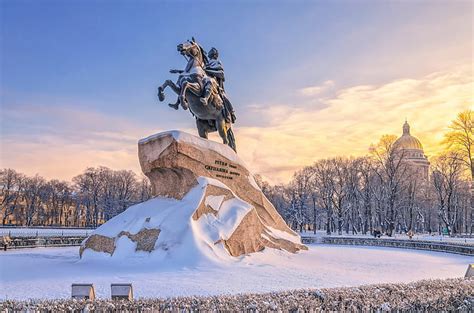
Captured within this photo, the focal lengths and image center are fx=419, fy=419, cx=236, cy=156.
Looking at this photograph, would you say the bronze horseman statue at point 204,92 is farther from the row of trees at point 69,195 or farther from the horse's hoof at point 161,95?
the row of trees at point 69,195

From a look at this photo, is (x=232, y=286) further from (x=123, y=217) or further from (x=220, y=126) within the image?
(x=220, y=126)

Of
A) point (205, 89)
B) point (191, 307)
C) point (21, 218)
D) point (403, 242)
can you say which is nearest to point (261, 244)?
point (205, 89)

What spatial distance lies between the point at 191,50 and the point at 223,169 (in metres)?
5.09

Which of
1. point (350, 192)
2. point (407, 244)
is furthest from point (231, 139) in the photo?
point (350, 192)

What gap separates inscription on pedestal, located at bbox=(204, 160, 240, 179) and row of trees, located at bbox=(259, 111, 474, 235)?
31642 millimetres

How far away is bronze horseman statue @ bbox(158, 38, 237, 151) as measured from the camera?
16.9 metres

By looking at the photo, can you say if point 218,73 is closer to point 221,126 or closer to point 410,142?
point 221,126

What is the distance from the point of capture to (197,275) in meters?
11.9

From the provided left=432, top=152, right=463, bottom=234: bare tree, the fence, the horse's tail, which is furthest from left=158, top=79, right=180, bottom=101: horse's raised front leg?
left=432, top=152, right=463, bottom=234: bare tree

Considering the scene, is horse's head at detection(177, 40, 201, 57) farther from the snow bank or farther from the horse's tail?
the snow bank

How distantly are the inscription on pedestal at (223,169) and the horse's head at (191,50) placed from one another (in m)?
4.47

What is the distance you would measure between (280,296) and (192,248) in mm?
7066

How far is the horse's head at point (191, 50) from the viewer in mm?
16922

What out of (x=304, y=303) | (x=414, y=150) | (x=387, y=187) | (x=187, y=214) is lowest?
(x=304, y=303)
